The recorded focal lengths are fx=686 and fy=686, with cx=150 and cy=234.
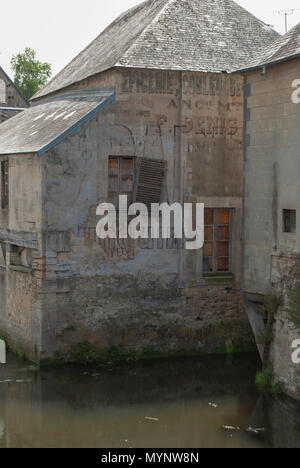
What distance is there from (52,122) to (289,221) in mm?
6356

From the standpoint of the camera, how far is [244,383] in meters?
13.9

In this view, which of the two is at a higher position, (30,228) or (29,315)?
(30,228)

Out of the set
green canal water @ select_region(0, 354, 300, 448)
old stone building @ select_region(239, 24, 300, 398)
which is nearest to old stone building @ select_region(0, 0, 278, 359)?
green canal water @ select_region(0, 354, 300, 448)

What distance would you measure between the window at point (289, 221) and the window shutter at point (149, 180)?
141 inches

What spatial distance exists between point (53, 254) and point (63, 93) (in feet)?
19.4

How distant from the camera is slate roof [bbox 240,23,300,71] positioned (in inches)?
490

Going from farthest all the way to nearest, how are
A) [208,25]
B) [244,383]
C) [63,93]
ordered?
1. [63,93]
2. [208,25]
3. [244,383]

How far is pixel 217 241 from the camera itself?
16.2 metres

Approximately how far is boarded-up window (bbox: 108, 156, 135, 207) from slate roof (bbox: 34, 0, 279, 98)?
2.12 metres

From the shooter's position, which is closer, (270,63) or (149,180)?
(270,63)

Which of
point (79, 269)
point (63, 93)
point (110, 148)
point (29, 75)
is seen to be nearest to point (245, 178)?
point (110, 148)

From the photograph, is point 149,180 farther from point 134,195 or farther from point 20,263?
point 20,263

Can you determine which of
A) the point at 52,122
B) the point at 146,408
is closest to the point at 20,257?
the point at 52,122
